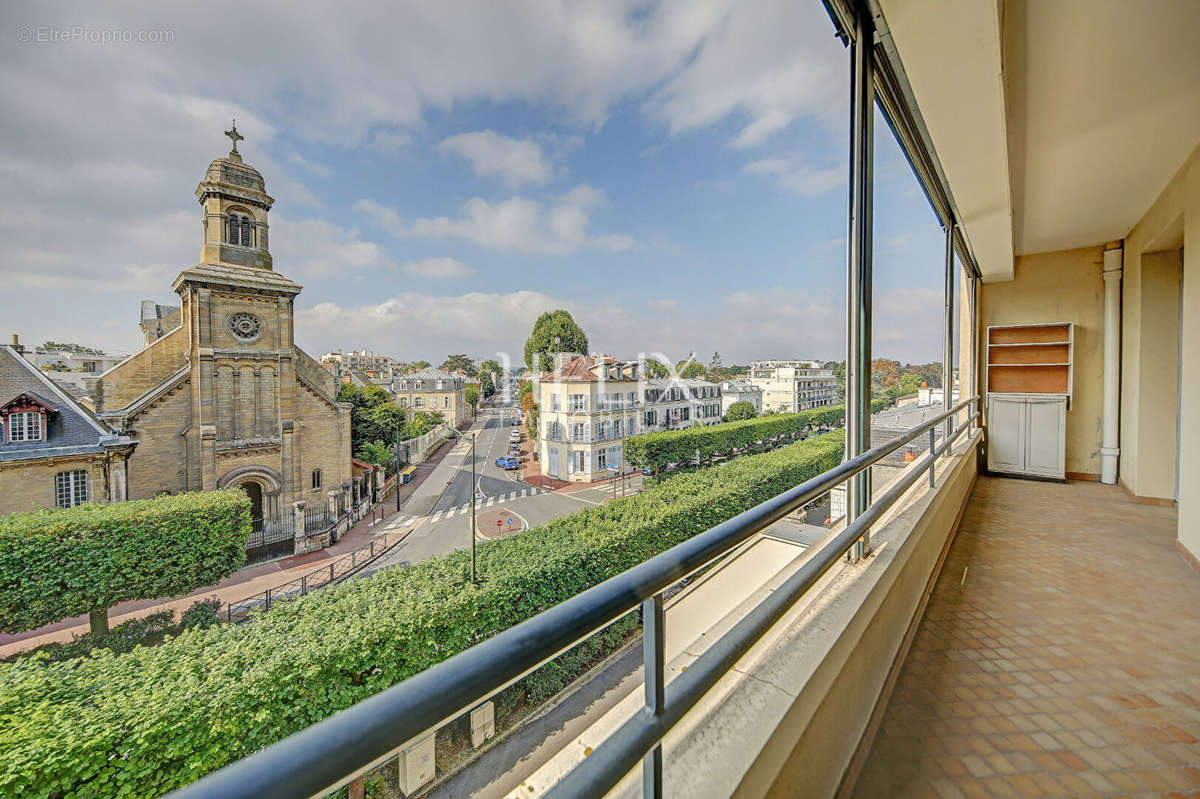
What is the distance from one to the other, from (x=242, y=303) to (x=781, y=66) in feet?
28.2

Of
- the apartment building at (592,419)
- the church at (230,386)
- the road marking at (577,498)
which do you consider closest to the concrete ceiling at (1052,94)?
the road marking at (577,498)

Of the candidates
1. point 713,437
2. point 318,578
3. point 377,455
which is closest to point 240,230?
point 318,578

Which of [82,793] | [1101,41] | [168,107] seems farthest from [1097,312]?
[168,107]

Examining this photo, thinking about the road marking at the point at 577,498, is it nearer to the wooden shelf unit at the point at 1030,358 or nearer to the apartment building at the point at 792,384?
the apartment building at the point at 792,384

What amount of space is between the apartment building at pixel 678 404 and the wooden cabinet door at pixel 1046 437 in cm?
915

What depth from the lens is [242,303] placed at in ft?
23.8

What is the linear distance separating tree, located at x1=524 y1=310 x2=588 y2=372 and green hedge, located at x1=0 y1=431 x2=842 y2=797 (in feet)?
62.5

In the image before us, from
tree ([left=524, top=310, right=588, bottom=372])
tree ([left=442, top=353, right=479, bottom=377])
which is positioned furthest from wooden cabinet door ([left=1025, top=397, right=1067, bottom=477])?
tree ([left=442, top=353, right=479, bottom=377])

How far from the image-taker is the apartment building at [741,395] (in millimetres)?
14907

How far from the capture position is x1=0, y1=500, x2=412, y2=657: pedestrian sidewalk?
19.2 ft

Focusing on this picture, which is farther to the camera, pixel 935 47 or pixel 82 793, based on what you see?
pixel 82 793

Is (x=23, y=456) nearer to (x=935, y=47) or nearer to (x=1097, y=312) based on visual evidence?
(x=935, y=47)

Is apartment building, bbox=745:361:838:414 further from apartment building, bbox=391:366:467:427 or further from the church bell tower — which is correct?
apartment building, bbox=391:366:467:427

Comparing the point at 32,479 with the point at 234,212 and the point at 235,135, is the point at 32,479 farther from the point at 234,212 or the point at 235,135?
the point at 235,135
